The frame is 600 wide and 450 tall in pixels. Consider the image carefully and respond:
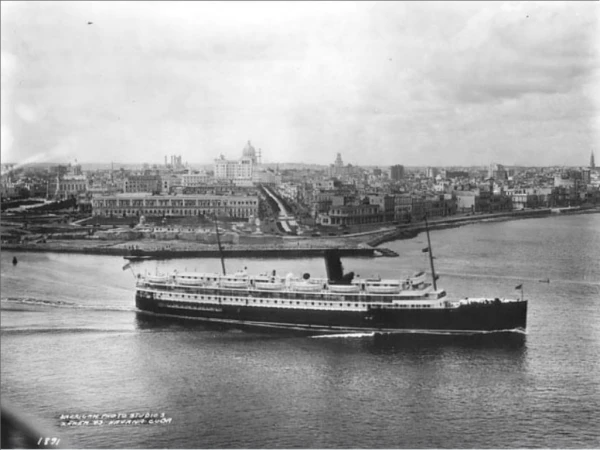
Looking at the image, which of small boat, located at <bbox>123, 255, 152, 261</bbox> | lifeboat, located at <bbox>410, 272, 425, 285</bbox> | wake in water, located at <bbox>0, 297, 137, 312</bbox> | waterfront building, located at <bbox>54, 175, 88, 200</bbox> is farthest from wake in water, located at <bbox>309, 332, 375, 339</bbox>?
waterfront building, located at <bbox>54, 175, 88, 200</bbox>

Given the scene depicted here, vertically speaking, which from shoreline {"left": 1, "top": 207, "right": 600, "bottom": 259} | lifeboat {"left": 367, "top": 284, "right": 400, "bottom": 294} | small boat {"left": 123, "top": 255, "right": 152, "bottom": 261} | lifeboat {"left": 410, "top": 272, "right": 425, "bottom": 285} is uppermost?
shoreline {"left": 1, "top": 207, "right": 600, "bottom": 259}

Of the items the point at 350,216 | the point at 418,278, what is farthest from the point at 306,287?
the point at 418,278

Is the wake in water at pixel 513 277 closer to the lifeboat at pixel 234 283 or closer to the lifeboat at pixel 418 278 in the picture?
the lifeboat at pixel 418 278

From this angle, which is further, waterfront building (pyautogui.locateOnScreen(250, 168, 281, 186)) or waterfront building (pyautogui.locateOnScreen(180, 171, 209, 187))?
waterfront building (pyautogui.locateOnScreen(180, 171, 209, 187))

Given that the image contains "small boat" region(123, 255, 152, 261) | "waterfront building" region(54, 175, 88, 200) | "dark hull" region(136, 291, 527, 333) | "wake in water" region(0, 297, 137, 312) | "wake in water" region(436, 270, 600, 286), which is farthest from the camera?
"small boat" region(123, 255, 152, 261)

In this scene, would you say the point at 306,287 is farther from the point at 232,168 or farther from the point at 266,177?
the point at 232,168

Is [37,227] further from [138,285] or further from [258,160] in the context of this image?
[258,160]

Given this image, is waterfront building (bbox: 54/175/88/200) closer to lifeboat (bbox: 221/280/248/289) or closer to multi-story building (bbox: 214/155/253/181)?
multi-story building (bbox: 214/155/253/181)
